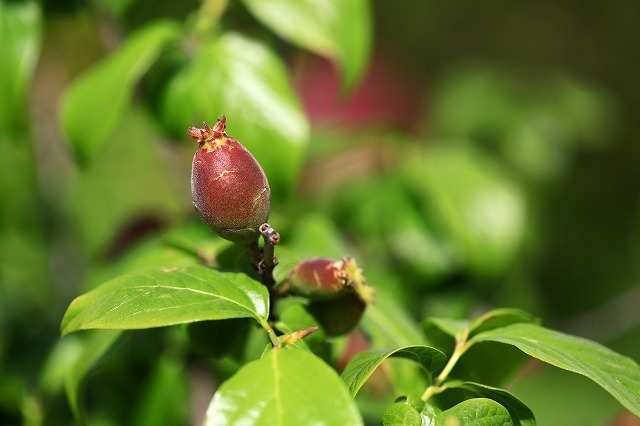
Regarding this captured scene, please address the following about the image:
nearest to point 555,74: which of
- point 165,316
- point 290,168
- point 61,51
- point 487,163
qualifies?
point 487,163

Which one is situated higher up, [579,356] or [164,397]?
[579,356]

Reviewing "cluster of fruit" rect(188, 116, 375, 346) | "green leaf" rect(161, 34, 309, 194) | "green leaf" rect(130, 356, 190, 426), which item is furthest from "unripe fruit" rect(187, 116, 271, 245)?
"green leaf" rect(130, 356, 190, 426)

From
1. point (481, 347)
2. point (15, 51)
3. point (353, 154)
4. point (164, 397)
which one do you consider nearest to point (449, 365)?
point (481, 347)

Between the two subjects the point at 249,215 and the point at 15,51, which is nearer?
the point at 249,215

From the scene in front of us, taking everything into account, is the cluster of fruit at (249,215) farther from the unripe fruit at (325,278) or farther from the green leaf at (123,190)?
the green leaf at (123,190)

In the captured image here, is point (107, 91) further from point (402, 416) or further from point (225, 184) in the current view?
point (402, 416)

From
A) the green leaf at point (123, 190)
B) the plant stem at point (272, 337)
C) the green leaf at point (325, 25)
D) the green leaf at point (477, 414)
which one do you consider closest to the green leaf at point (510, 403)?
the green leaf at point (477, 414)
